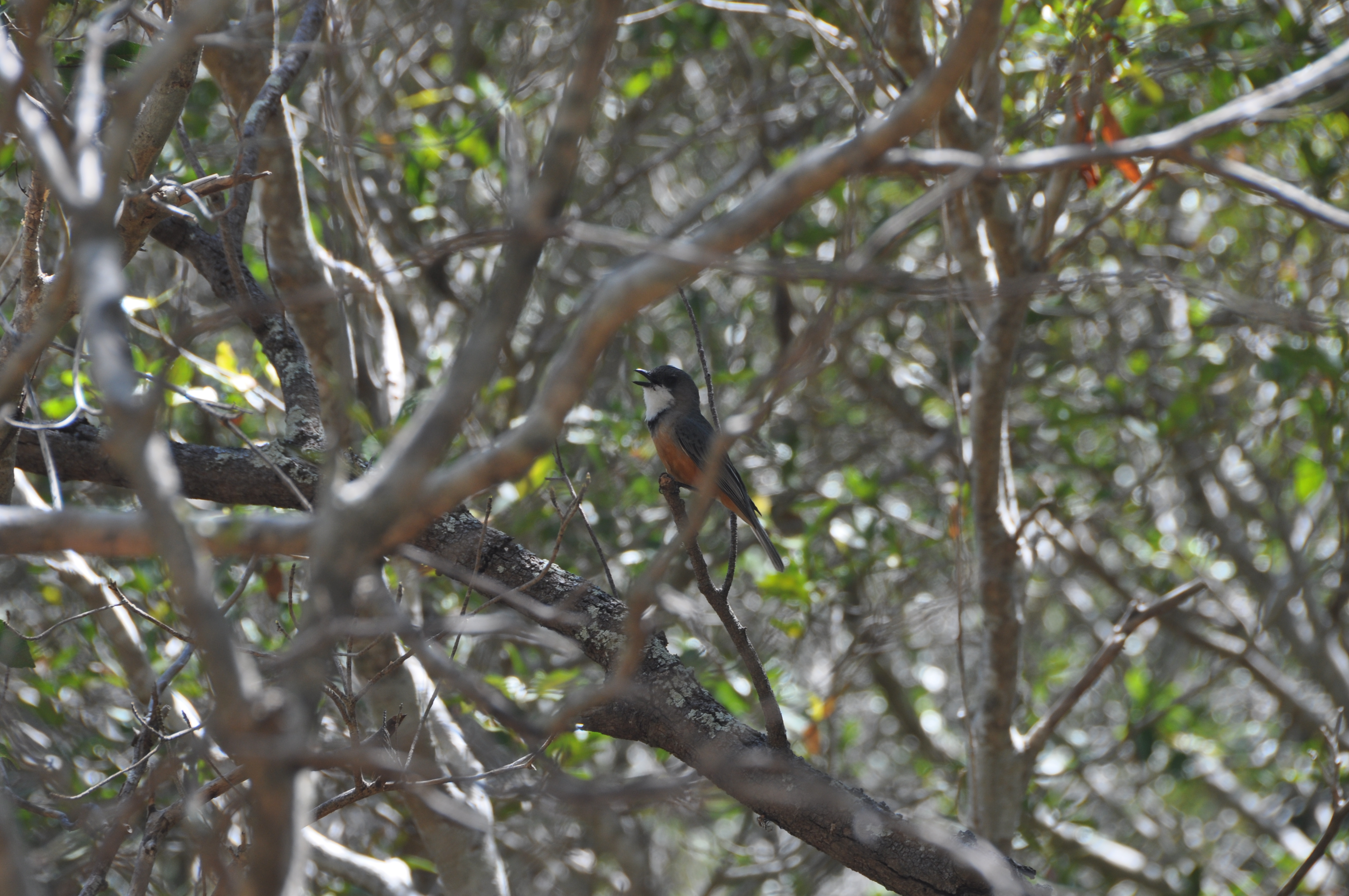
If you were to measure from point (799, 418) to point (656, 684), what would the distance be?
4641 millimetres

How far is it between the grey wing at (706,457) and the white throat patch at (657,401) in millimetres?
148

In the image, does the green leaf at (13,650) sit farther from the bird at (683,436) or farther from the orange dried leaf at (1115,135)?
the orange dried leaf at (1115,135)

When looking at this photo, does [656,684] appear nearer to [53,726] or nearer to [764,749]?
[764,749]

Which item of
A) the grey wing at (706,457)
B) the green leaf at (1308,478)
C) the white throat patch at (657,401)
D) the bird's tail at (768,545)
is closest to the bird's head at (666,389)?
the white throat patch at (657,401)

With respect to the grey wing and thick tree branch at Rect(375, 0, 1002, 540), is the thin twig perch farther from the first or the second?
the grey wing

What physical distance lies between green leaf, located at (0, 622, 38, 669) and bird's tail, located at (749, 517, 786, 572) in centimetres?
335

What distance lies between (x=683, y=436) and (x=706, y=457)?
0.27m

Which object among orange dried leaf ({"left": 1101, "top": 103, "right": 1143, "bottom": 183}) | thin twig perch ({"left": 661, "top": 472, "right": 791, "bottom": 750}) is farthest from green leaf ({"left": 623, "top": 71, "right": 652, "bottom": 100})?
thin twig perch ({"left": 661, "top": 472, "right": 791, "bottom": 750})

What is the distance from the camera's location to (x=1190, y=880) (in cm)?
527

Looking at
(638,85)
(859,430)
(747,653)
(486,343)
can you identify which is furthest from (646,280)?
(859,430)

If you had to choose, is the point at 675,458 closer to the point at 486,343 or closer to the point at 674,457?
the point at 674,457

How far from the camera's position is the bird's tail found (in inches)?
209

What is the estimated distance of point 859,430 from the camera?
754 cm

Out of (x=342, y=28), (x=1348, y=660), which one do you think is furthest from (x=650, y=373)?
(x=1348, y=660)
